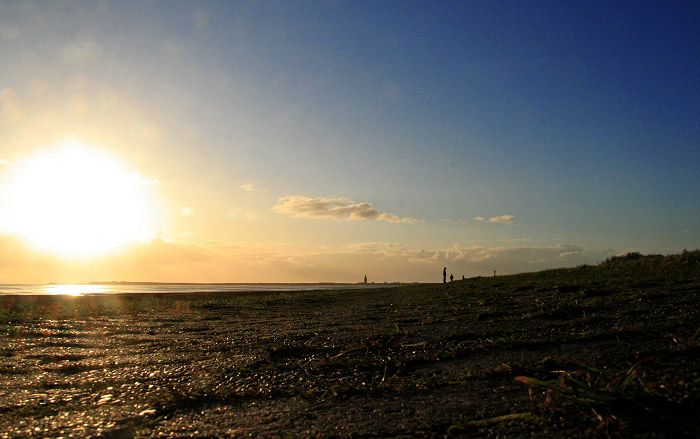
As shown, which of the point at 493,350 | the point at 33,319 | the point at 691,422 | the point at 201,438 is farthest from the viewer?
the point at 33,319

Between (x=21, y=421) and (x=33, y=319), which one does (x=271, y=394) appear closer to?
(x=21, y=421)

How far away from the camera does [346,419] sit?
301cm

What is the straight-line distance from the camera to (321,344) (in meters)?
6.19

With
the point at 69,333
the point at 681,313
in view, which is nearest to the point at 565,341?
the point at 681,313

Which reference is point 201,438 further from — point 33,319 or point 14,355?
point 33,319

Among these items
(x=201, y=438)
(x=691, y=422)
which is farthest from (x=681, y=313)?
(x=201, y=438)

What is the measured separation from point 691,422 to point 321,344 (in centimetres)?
461

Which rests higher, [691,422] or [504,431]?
[691,422]

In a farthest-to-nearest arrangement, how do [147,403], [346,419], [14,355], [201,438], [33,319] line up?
[33,319], [14,355], [147,403], [346,419], [201,438]

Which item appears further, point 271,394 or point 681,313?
point 681,313

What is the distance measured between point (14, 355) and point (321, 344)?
4.21m

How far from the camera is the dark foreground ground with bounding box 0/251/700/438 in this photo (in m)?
2.54

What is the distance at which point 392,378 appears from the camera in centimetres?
397

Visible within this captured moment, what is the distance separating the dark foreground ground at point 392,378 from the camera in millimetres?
2541
